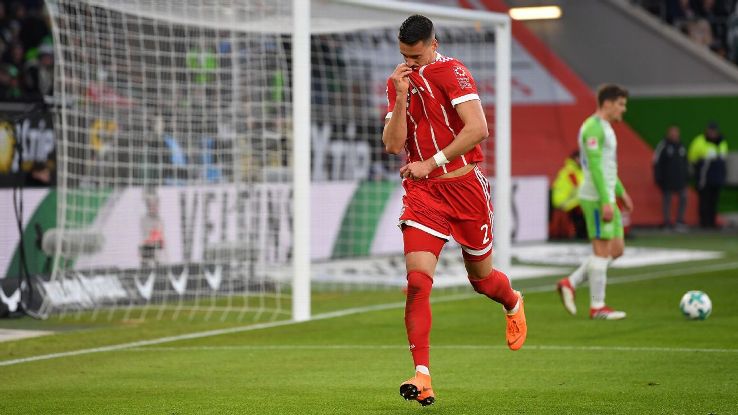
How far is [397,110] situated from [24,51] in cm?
1602

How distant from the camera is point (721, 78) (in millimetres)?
31078

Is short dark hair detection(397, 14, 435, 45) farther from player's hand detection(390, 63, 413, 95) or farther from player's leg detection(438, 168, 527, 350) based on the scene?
player's leg detection(438, 168, 527, 350)

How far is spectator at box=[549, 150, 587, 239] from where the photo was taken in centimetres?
2433

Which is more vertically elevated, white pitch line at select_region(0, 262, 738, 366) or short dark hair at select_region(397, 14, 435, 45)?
short dark hair at select_region(397, 14, 435, 45)

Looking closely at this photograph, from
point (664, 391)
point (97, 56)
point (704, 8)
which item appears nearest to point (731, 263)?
point (97, 56)

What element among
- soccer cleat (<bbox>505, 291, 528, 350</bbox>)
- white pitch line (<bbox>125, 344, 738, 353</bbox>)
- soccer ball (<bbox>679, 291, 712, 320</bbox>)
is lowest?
white pitch line (<bbox>125, 344, 738, 353</bbox>)

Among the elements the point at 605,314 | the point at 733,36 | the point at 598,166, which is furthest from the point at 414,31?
the point at 733,36

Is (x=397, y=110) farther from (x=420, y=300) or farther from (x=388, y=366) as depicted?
(x=388, y=366)

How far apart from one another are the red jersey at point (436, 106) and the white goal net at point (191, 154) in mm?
5039

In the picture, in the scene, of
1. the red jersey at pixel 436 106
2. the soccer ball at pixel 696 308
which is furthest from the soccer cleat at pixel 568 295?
the red jersey at pixel 436 106

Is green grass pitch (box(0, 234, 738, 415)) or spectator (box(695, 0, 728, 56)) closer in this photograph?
green grass pitch (box(0, 234, 738, 415))

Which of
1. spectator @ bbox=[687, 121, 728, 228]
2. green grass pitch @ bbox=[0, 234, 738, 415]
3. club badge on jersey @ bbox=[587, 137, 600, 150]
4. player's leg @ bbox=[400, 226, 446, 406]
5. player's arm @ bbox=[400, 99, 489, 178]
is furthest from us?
spectator @ bbox=[687, 121, 728, 228]

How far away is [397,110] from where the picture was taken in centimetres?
746

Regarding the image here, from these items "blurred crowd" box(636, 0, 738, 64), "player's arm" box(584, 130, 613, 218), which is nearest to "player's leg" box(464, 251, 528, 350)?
"player's arm" box(584, 130, 613, 218)
